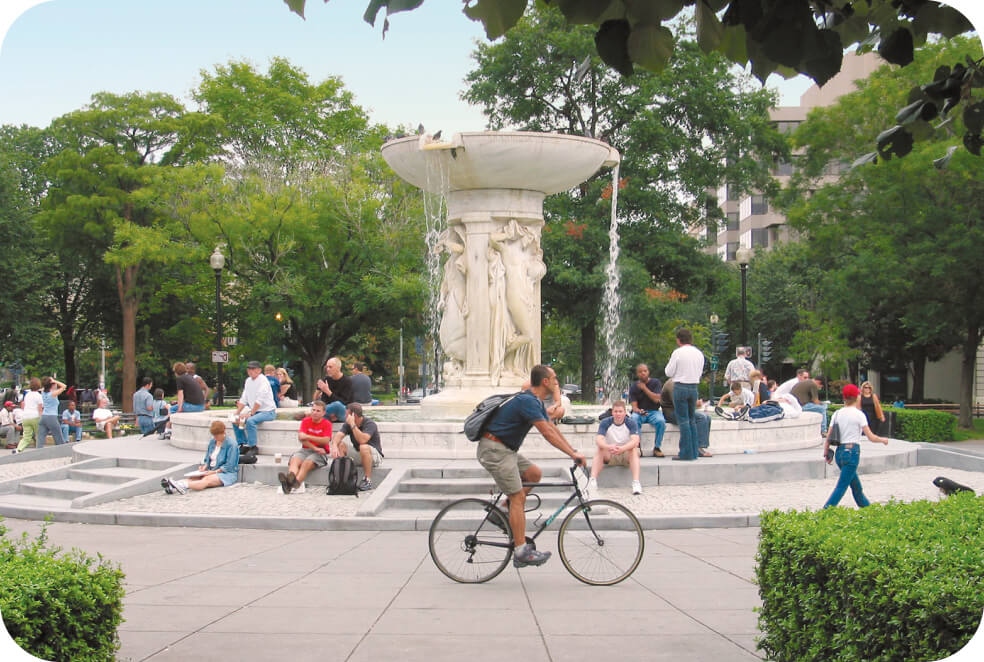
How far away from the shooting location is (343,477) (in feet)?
43.6

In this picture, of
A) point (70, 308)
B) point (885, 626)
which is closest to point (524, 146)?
point (885, 626)

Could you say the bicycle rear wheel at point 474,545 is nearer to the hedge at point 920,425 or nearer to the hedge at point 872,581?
the hedge at point 872,581

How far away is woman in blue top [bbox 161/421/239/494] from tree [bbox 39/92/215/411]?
28.5 metres

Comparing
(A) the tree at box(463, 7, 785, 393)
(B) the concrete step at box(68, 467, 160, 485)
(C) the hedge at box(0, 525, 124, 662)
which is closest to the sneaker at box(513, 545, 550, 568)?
(C) the hedge at box(0, 525, 124, 662)

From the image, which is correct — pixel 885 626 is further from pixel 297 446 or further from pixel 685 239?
pixel 685 239

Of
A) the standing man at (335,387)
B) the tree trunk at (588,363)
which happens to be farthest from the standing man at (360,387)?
the tree trunk at (588,363)

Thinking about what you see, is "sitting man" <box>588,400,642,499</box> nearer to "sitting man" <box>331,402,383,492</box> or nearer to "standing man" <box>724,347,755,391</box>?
"sitting man" <box>331,402,383,492</box>

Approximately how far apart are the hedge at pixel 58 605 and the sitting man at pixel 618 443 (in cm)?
Answer: 863

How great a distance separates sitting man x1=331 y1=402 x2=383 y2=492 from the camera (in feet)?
43.8

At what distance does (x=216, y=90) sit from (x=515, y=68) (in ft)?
46.8

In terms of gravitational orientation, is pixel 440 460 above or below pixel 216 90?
below

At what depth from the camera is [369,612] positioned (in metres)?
7.07

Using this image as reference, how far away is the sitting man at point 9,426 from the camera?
26.0 meters

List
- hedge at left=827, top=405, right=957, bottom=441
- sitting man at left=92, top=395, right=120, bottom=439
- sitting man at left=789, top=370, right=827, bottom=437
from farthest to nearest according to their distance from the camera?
1. hedge at left=827, top=405, right=957, bottom=441
2. sitting man at left=92, top=395, right=120, bottom=439
3. sitting man at left=789, top=370, right=827, bottom=437
